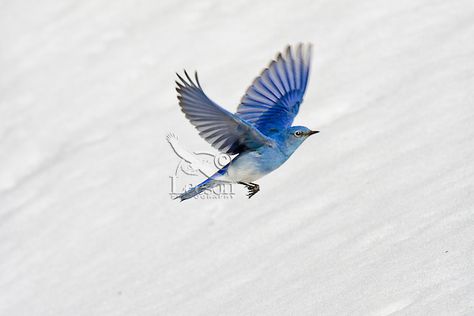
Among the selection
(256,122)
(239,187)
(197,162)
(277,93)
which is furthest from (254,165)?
(197,162)

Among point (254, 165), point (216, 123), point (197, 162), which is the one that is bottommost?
point (254, 165)

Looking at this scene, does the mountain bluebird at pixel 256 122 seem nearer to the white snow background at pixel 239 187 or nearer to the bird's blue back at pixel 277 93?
the bird's blue back at pixel 277 93

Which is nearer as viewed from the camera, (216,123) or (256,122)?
(216,123)

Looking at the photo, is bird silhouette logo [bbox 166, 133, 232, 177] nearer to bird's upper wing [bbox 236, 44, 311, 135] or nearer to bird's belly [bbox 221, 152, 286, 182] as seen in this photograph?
bird's upper wing [bbox 236, 44, 311, 135]

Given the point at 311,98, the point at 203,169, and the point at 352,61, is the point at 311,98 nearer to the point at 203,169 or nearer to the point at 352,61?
the point at 352,61

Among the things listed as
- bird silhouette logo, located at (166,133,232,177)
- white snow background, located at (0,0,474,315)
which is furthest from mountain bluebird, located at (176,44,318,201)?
bird silhouette logo, located at (166,133,232,177)

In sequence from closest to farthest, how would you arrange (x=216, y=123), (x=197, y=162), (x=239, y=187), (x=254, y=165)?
(x=216, y=123) < (x=254, y=165) < (x=239, y=187) < (x=197, y=162)

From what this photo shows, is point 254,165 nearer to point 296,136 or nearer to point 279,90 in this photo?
point 296,136

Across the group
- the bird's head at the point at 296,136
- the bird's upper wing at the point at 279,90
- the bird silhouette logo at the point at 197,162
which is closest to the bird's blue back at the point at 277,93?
the bird's upper wing at the point at 279,90
